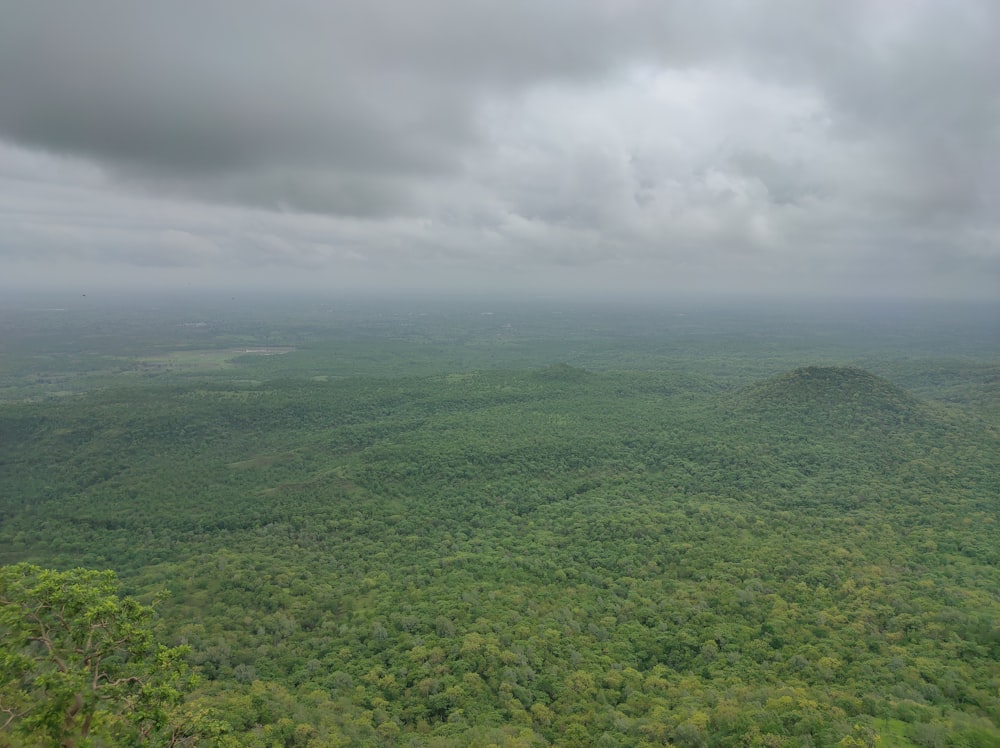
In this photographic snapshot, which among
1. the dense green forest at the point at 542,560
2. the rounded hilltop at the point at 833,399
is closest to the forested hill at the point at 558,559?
the dense green forest at the point at 542,560

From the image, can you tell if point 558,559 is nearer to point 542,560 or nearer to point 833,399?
point 542,560

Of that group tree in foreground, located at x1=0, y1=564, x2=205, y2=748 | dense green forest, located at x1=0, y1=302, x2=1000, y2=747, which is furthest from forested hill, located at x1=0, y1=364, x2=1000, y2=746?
tree in foreground, located at x1=0, y1=564, x2=205, y2=748

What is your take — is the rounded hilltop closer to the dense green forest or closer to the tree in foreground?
the dense green forest

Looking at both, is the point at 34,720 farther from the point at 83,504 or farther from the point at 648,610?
the point at 83,504

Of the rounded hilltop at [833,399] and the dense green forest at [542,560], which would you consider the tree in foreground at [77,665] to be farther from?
the rounded hilltop at [833,399]

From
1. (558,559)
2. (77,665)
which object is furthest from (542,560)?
(77,665)
